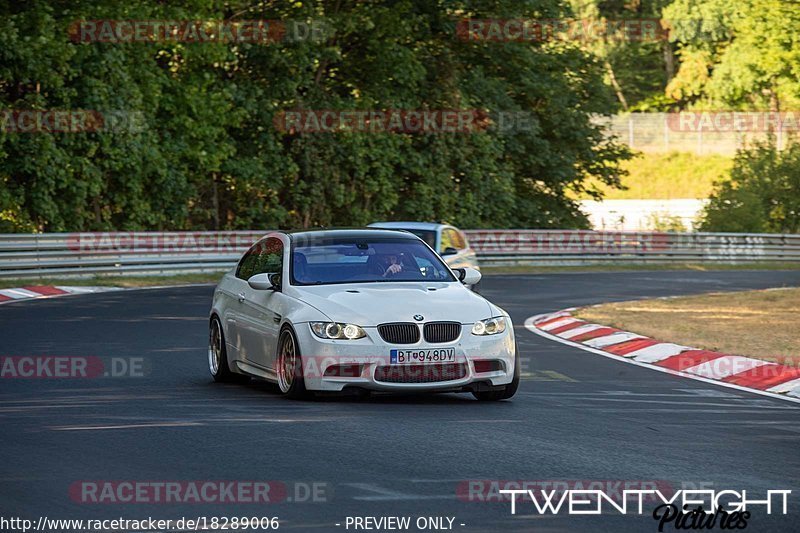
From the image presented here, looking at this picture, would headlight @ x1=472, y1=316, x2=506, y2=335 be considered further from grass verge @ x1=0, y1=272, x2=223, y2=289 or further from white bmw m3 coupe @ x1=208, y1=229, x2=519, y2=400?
grass verge @ x1=0, y1=272, x2=223, y2=289

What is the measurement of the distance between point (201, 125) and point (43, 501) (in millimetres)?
30407

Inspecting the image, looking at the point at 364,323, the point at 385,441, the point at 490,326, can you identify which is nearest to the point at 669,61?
the point at 490,326

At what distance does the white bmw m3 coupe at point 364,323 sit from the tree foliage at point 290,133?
20.2 m

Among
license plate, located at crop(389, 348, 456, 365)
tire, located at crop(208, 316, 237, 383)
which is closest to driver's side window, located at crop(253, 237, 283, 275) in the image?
tire, located at crop(208, 316, 237, 383)

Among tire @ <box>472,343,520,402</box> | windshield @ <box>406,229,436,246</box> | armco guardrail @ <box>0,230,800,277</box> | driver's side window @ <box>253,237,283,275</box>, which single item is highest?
driver's side window @ <box>253,237,283,275</box>

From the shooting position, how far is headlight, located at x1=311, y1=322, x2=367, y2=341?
455 inches

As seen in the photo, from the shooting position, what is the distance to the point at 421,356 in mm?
11570

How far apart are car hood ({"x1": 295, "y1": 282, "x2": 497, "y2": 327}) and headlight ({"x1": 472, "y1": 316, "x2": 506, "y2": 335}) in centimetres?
5

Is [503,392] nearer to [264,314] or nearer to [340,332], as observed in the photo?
[340,332]

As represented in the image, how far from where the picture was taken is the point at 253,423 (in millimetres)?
10461

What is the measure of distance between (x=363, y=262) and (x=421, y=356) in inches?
60.4

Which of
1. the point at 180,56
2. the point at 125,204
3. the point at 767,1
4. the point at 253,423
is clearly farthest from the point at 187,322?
the point at 767,1

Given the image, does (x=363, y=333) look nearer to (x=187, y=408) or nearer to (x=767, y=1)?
(x=187, y=408)

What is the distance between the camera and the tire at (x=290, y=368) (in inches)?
460
